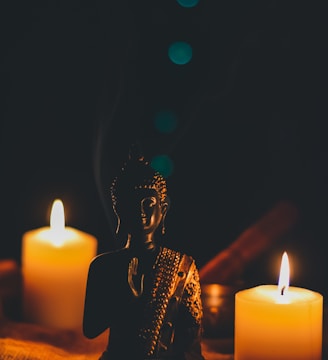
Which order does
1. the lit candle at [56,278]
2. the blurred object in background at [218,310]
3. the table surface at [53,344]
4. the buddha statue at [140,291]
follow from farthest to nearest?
the lit candle at [56,278]
the blurred object in background at [218,310]
the table surface at [53,344]
the buddha statue at [140,291]

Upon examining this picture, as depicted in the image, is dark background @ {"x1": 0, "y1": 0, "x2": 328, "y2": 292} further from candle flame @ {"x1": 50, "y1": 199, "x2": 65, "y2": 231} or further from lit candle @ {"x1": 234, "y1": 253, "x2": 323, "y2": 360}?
lit candle @ {"x1": 234, "y1": 253, "x2": 323, "y2": 360}

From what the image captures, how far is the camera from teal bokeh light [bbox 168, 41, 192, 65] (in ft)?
7.05

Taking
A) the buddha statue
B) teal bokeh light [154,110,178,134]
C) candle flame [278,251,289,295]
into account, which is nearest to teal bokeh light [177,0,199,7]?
teal bokeh light [154,110,178,134]

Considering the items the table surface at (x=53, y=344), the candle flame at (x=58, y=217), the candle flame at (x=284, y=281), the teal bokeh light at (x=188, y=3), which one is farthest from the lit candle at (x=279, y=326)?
the teal bokeh light at (x=188, y=3)

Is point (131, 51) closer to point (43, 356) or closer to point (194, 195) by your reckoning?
point (194, 195)

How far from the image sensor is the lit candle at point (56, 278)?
205 centimetres

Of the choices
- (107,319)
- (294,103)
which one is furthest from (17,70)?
(107,319)

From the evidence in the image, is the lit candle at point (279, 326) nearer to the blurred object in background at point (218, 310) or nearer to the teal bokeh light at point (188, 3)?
the blurred object in background at point (218, 310)

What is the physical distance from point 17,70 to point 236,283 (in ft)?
3.00

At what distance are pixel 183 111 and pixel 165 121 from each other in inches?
2.4

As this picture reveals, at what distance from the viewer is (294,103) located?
7.12 feet

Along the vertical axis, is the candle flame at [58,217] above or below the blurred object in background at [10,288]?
above

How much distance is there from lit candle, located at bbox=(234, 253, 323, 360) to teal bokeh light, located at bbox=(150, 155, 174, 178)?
0.75 meters

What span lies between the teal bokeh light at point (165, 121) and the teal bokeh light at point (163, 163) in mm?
77
